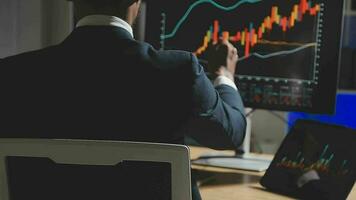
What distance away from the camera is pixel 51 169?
1177 mm

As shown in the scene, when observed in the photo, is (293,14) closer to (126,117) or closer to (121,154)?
(126,117)

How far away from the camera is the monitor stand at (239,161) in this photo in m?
1.96

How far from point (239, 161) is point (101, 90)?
34.6 inches

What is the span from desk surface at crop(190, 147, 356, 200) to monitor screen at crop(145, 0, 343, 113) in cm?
23

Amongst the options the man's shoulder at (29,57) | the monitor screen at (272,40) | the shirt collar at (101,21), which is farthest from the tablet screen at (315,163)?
the man's shoulder at (29,57)

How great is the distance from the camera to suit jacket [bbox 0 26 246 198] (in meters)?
1.26

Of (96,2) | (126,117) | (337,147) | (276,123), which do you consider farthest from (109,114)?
(276,123)

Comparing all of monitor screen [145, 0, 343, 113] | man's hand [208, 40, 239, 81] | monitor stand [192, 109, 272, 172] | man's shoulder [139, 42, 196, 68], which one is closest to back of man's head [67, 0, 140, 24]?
man's shoulder [139, 42, 196, 68]

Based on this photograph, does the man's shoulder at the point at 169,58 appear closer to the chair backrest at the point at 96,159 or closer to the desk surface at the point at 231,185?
the chair backrest at the point at 96,159

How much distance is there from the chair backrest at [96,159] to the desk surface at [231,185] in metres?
0.50

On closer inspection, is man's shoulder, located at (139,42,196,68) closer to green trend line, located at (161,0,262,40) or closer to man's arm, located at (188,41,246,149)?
man's arm, located at (188,41,246,149)

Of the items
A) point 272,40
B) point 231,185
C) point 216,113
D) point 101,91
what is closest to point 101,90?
point 101,91

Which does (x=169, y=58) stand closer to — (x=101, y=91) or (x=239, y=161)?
(x=101, y=91)

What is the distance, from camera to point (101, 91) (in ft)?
4.11
